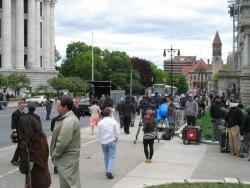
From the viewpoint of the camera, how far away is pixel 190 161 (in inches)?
614

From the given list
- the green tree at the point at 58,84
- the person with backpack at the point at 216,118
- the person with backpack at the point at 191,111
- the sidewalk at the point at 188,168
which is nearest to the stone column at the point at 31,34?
the green tree at the point at 58,84

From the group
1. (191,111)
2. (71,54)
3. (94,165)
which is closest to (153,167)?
(94,165)

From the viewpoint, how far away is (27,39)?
89.3 m

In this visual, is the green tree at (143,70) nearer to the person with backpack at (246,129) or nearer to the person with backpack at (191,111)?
the person with backpack at (191,111)

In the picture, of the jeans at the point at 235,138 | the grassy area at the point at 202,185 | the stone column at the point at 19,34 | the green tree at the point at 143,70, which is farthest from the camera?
the green tree at the point at 143,70

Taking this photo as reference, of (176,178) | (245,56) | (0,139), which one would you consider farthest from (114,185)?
(245,56)

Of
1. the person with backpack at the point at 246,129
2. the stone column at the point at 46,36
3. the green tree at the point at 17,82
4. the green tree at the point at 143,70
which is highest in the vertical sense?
the stone column at the point at 46,36

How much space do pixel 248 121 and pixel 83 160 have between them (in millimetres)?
5196

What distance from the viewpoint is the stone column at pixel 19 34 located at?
3374 inches

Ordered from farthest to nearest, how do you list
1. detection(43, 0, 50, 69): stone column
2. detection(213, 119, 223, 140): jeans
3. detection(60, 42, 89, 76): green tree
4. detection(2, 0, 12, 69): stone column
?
detection(60, 42, 89, 76): green tree
detection(43, 0, 50, 69): stone column
detection(2, 0, 12, 69): stone column
detection(213, 119, 223, 140): jeans

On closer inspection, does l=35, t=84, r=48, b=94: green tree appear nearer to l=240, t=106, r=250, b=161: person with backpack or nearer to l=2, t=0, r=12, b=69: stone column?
l=2, t=0, r=12, b=69: stone column

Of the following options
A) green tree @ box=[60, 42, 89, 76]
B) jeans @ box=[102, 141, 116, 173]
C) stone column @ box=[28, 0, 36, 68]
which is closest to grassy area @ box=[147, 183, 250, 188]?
jeans @ box=[102, 141, 116, 173]

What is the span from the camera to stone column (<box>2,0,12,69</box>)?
3275 inches

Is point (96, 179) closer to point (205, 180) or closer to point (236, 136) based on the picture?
point (205, 180)
